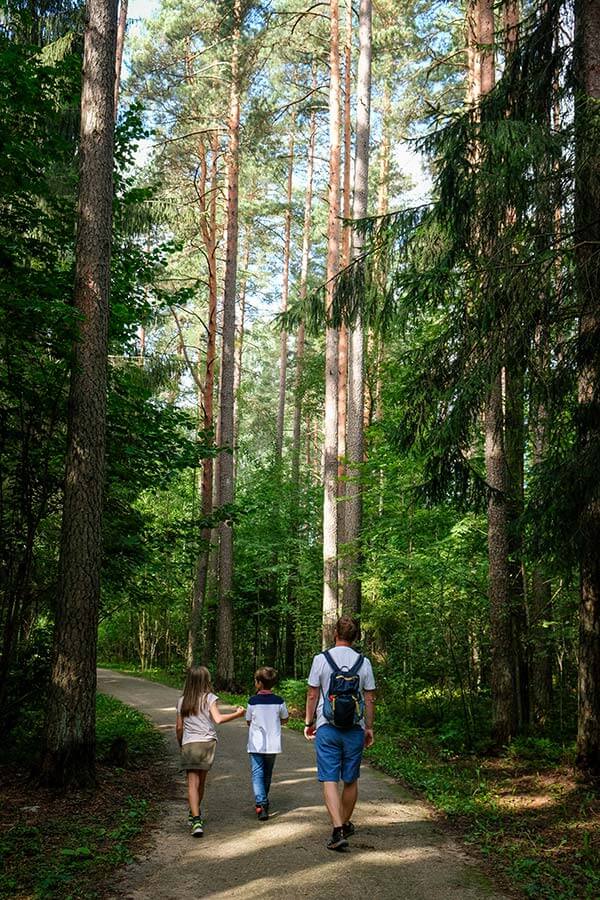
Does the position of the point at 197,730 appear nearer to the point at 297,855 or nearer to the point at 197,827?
the point at 197,827

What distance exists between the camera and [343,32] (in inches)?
752

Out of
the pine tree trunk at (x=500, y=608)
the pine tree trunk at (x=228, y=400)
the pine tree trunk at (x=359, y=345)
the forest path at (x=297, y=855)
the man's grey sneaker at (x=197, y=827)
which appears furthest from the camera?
the pine tree trunk at (x=228, y=400)

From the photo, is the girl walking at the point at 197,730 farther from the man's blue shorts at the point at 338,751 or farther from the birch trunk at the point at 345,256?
the birch trunk at the point at 345,256

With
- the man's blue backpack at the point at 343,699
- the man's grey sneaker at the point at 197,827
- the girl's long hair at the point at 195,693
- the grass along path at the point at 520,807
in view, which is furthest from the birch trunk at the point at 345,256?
the man's blue backpack at the point at 343,699

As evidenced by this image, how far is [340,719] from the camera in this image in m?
5.38

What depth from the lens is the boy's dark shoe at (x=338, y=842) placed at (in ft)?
17.4

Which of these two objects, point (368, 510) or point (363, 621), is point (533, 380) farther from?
point (368, 510)

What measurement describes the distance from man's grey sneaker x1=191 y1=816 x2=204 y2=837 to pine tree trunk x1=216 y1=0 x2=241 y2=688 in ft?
41.4

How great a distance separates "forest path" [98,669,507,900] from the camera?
4578 mm

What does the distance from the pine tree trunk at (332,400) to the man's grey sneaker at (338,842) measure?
9399 millimetres

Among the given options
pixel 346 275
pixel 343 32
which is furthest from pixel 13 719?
pixel 343 32

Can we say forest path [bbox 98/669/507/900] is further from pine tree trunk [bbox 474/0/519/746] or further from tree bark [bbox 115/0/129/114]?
tree bark [bbox 115/0/129/114]

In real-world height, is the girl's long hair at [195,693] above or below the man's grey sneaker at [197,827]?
above

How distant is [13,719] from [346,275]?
22.2ft
